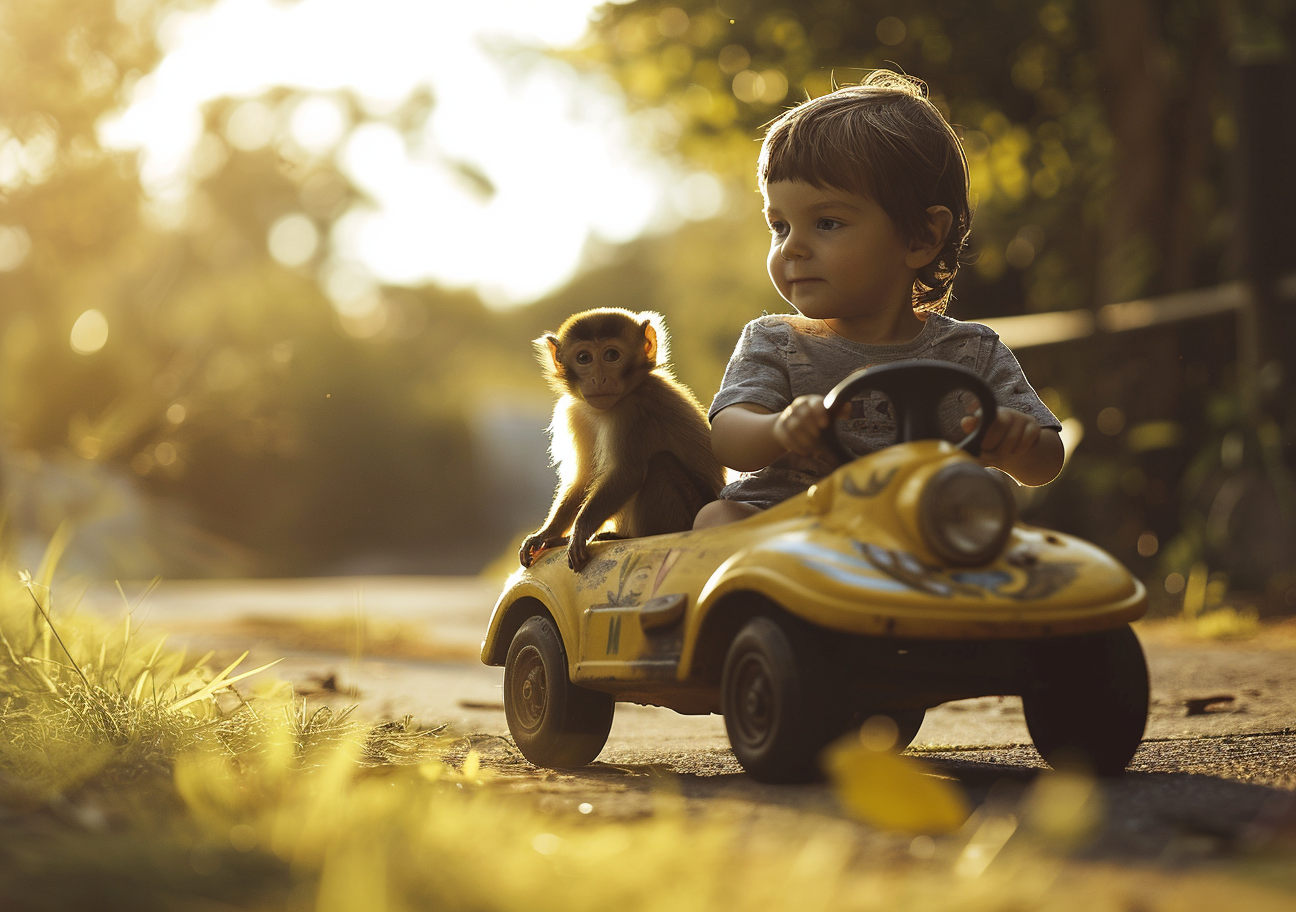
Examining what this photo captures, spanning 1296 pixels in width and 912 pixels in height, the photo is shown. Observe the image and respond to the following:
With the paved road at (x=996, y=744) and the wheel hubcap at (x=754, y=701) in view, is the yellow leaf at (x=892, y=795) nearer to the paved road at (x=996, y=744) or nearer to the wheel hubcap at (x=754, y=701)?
the paved road at (x=996, y=744)

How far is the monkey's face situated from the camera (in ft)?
10.7

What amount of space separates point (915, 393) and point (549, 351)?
136 centimetres

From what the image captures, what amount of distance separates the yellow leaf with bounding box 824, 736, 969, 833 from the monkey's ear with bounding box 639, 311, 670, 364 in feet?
5.62

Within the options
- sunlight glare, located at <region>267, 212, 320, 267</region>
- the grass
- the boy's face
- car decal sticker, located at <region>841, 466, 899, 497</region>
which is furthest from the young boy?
sunlight glare, located at <region>267, 212, 320, 267</region>

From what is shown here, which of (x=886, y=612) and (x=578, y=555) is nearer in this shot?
(x=886, y=612)

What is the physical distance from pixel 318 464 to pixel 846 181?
64.7 ft

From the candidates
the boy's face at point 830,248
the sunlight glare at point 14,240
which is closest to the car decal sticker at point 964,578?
the boy's face at point 830,248

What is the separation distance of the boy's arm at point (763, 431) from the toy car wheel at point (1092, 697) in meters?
0.62

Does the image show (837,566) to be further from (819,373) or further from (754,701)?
(819,373)

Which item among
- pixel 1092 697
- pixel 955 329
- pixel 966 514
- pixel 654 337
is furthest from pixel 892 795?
pixel 654 337

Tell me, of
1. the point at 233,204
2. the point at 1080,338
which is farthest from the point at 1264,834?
the point at 233,204

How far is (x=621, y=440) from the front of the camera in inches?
125

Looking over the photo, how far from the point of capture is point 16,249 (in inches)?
403

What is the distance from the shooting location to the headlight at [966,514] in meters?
2.21
